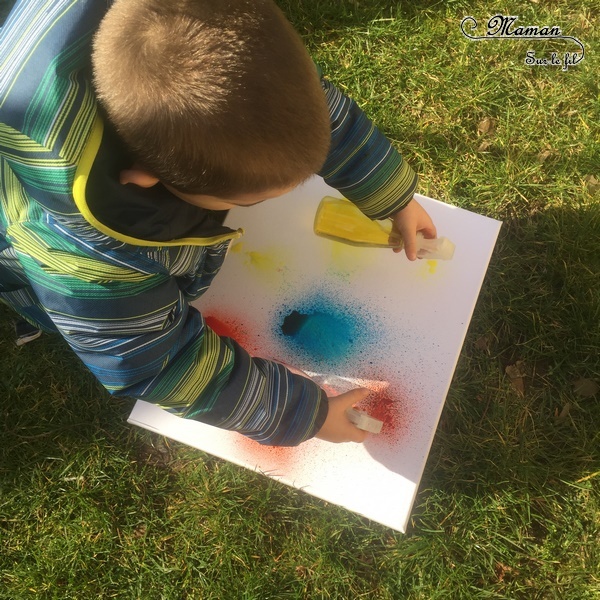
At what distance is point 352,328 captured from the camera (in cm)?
126

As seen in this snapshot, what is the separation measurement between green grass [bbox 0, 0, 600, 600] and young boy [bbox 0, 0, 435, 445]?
461 mm

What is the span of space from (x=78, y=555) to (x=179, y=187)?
0.98 m

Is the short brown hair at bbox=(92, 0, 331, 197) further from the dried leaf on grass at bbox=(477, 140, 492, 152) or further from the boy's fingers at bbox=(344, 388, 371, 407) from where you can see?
the dried leaf on grass at bbox=(477, 140, 492, 152)

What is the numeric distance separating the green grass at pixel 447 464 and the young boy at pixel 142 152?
461 millimetres

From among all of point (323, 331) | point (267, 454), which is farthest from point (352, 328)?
point (267, 454)

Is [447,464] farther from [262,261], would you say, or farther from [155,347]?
[155,347]

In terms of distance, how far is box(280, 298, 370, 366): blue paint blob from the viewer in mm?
1247

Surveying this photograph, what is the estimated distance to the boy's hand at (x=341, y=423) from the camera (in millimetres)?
1133

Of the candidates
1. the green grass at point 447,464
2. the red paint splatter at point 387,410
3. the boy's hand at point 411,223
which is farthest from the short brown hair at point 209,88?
the green grass at point 447,464

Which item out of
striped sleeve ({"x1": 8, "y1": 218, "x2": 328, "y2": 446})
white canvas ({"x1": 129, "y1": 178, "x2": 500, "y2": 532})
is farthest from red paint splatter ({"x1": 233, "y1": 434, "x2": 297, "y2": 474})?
striped sleeve ({"x1": 8, "y1": 218, "x2": 328, "y2": 446})

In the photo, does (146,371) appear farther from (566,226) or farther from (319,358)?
(566,226)

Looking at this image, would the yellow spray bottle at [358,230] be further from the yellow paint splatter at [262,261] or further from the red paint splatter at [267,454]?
the red paint splatter at [267,454]

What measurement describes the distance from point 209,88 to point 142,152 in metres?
0.12

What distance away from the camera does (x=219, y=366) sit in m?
0.98
